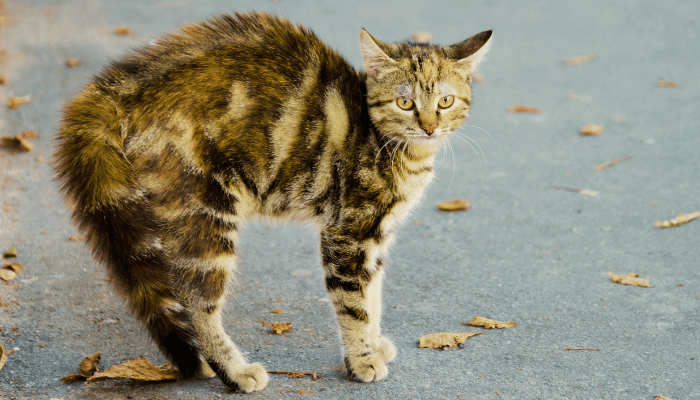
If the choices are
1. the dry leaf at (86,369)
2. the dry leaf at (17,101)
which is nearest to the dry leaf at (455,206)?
the dry leaf at (86,369)

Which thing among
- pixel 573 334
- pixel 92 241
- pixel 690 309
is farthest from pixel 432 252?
pixel 92 241

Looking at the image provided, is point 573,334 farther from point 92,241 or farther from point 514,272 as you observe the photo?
point 92,241

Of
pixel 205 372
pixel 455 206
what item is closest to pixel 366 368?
pixel 205 372

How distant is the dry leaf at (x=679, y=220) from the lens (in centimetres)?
428

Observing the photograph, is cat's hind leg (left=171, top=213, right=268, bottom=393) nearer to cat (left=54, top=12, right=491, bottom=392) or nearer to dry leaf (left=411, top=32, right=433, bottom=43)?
cat (left=54, top=12, right=491, bottom=392)

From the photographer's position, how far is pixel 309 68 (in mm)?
2992

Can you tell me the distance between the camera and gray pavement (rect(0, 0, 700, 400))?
298 cm

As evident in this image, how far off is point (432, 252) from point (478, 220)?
0.55 meters

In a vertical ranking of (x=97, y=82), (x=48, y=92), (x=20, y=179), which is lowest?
(x=20, y=179)

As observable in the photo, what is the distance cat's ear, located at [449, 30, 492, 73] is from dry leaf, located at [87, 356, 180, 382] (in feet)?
6.12

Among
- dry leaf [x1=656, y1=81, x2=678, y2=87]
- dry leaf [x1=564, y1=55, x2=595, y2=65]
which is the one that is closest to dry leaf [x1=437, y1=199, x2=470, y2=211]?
dry leaf [x1=656, y1=81, x2=678, y2=87]

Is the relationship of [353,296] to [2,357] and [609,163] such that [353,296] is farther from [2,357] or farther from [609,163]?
[609,163]

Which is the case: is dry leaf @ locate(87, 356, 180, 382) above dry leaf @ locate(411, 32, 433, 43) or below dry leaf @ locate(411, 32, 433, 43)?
below

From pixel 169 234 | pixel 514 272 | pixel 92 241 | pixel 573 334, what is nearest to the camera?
pixel 92 241
